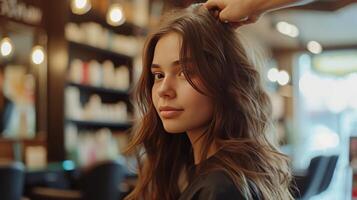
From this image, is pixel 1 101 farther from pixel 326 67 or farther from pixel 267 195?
pixel 326 67

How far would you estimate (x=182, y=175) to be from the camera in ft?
4.40

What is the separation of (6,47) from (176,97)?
4.86 meters

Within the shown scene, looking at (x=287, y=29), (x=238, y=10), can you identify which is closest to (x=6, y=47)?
(x=238, y=10)

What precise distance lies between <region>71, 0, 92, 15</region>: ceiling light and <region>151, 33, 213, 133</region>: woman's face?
4526 mm

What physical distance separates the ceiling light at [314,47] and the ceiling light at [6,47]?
23.5 ft

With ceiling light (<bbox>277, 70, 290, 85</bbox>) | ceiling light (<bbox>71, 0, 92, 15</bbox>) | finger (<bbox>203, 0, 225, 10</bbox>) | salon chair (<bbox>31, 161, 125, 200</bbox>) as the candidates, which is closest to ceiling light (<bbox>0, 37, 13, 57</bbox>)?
ceiling light (<bbox>71, 0, 92, 15</bbox>)

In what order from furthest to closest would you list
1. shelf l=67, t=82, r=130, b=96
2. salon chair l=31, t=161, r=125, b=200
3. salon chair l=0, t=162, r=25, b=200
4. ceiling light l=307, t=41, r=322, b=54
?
ceiling light l=307, t=41, r=322, b=54
shelf l=67, t=82, r=130, b=96
salon chair l=31, t=161, r=125, b=200
salon chair l=0, t=162, r=25, b=200

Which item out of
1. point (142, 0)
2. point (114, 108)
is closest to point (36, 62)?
point (114, 108)

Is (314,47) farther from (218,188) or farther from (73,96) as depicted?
(218,188)

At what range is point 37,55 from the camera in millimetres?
5605

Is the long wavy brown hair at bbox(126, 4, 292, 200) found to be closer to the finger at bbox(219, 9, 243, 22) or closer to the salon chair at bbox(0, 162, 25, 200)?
the finger at bbox(219, 9, 243, 22)

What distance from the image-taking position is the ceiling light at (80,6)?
18.1 ft

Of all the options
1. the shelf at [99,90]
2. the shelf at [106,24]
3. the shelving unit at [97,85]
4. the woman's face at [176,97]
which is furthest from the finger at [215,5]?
the shelf at [106,24]

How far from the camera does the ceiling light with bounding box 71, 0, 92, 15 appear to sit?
5523 mm
